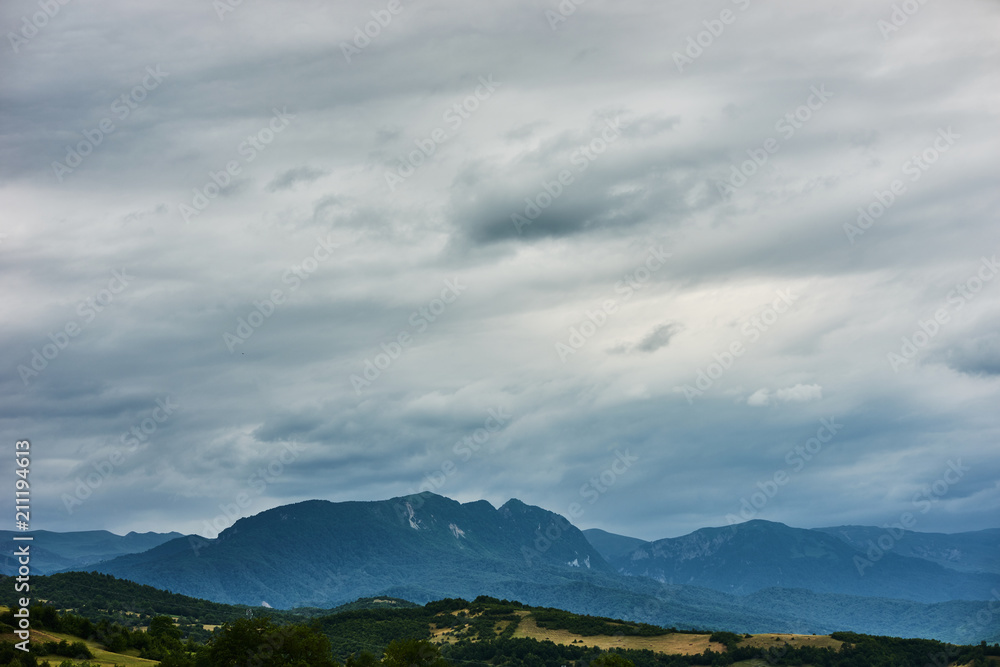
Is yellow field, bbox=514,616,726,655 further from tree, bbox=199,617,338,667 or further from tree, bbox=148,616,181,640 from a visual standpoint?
tree, bbox=199,617,338,667

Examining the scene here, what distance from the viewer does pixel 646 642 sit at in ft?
631

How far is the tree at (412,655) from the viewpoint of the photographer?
346 ft

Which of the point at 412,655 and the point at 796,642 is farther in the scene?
the point at 796,642

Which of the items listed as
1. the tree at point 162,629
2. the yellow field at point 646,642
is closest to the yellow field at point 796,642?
the yellow field at point 646,642

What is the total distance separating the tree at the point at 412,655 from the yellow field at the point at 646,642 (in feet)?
290

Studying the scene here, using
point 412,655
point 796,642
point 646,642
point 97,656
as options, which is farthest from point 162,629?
point 796,642

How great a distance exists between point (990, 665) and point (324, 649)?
115 meters

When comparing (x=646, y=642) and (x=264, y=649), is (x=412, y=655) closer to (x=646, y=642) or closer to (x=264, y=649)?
(x=264, y=649)

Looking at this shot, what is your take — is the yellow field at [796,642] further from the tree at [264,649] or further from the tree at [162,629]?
the tree at [264,649]

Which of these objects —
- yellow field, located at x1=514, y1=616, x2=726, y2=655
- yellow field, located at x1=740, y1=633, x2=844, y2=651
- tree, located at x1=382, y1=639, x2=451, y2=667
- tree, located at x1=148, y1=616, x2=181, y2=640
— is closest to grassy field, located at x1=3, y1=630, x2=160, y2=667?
tree, located at x1=148, y1=616, x2=181, y2=640

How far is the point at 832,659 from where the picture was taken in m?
166

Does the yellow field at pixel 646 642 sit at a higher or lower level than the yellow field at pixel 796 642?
lower

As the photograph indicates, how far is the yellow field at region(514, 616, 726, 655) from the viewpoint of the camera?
182 metres

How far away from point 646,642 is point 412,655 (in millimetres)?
99841
